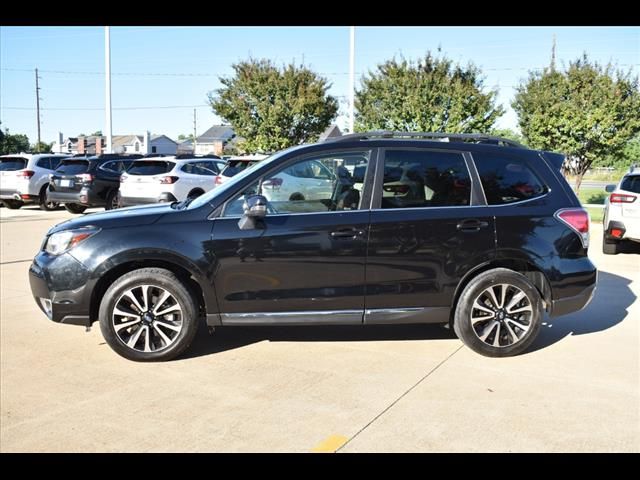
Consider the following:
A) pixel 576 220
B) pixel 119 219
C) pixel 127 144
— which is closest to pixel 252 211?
pixel 119 219

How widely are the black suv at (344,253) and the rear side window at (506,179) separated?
0.4 inches

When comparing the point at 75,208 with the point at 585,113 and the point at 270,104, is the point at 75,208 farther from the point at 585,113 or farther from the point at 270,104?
the point at 585,113

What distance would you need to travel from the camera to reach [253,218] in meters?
4.89

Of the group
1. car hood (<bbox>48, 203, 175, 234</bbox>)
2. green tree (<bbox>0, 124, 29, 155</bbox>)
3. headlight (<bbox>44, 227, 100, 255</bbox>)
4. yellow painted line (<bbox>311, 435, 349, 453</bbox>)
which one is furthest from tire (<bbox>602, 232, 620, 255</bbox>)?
green tree (<bbox>0, 124, 29, 155</bbox>)

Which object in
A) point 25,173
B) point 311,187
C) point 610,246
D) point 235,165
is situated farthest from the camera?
point 25,173

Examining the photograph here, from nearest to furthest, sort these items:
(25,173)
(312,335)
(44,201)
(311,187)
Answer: (311,187), (312,335), (25,173), (44,201)

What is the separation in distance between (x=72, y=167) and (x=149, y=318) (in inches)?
535

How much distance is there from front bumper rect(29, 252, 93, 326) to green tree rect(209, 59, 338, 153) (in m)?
19.2

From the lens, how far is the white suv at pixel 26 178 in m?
17.9

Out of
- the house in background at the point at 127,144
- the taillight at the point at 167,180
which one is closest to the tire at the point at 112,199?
the taillight at the point at 167,180

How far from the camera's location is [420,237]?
16.5ft

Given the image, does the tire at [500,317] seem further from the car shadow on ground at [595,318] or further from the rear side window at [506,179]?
the rear side window at [506,179]

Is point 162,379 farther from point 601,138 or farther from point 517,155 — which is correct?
point 601,138
